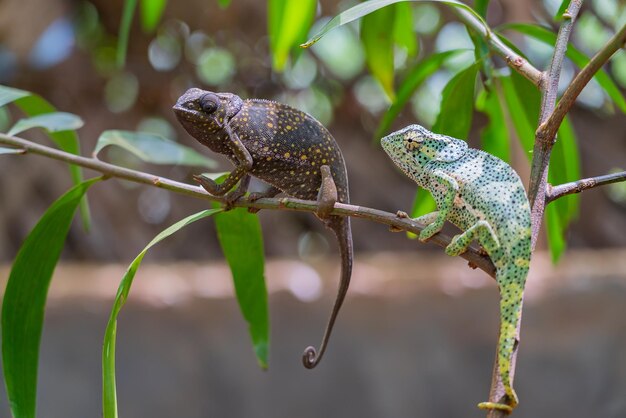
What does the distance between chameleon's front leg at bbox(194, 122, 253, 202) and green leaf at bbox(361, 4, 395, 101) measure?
39 centimetres

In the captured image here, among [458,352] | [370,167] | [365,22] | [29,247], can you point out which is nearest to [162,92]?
[370,167]

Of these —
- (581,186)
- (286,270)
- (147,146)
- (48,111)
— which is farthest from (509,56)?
(286,270)

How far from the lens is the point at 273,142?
0.77m

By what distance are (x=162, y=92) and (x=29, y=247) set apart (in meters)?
1.60

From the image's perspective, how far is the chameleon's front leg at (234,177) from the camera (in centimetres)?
71

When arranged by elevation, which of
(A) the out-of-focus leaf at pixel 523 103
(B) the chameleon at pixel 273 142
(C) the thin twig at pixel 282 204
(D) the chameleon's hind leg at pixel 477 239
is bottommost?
(D) the chameleon's hind leg at pixel 477 239

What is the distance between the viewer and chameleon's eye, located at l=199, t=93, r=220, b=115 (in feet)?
2.48

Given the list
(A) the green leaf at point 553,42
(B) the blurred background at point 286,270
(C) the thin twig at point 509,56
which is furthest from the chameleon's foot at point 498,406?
(B) the blurred background at point 286,270

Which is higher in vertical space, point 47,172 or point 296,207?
point 47,172

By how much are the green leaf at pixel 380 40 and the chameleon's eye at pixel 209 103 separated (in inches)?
15.2

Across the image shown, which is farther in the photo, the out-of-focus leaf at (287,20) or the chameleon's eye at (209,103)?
the out-of-focus leaf at (287,20)

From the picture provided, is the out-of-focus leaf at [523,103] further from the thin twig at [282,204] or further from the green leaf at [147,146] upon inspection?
the green leaf at [147,146]

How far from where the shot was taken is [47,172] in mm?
2248

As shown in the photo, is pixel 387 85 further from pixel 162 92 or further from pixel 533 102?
pixel 162 92
